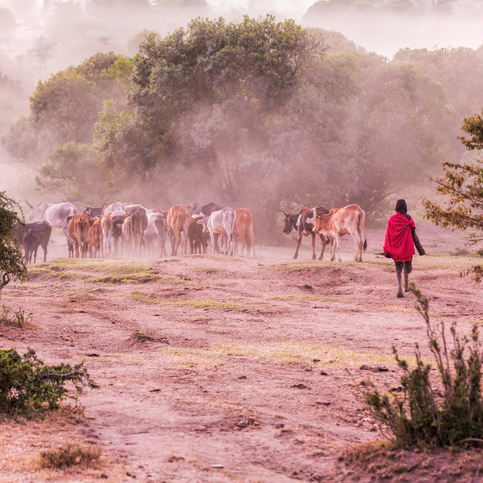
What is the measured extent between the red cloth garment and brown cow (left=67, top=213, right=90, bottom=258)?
52.9 ft

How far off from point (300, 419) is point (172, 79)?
27635 millimetres

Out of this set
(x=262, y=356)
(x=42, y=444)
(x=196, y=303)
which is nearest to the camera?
(x=42, y=444)

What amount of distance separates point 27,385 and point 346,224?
15.9 meters

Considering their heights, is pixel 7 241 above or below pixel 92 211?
below

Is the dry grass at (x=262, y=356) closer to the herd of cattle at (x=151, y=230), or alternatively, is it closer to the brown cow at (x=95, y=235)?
the herd of cattle at (x=151, y=230)

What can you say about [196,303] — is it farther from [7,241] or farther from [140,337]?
[7,241]

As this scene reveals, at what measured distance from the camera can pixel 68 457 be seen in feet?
12.5

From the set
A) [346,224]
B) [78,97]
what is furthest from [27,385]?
[78,97]

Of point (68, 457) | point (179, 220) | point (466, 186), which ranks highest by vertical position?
point (466, 186)

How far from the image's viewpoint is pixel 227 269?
1792cm

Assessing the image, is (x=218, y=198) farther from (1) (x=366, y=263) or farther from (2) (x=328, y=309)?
(2) (x=328, y=309)

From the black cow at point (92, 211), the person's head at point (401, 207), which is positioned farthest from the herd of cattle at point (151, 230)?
the person's head at point (401, 207)

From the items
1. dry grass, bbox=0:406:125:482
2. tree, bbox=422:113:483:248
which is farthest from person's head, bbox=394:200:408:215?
dry grass, bbox=0:406:125:482

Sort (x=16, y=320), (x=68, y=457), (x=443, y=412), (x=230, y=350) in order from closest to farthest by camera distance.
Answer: (x=68, y=457) → (x=443, y=412) → (x=230, y=350) → (x=16, y=320)
